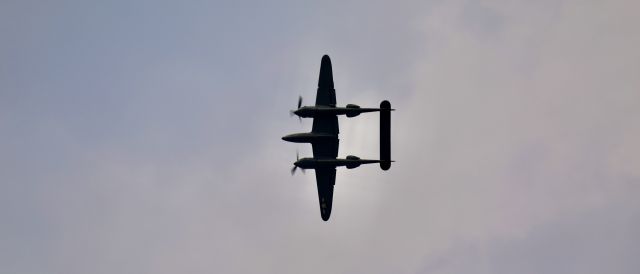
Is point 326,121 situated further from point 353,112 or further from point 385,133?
point 385,133

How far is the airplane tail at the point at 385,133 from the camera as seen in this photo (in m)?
109

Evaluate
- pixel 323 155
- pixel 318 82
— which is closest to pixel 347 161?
pixel 323 155

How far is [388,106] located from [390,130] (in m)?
3.10

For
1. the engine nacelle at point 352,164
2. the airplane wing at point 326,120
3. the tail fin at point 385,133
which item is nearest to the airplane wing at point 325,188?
the airplane wing at point 326,120

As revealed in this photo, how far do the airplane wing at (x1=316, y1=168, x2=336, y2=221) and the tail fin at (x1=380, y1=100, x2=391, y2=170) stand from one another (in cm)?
1066

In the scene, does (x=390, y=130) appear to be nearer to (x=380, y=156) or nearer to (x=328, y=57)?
(x=380, y=156)

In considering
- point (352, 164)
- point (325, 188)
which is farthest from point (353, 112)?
point (325, 188)

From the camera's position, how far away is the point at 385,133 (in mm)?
109562

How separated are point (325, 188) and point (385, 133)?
49.2ft

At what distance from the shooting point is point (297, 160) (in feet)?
383

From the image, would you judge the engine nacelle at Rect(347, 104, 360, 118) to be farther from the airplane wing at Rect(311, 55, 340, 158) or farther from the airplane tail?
the airplane tail

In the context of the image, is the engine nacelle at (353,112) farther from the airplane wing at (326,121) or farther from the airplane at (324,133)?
the airplane wing at (326,121)

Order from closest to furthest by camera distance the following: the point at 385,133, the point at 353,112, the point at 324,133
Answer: the point at 385,133 < the point at 353,112 < the point at 324,133

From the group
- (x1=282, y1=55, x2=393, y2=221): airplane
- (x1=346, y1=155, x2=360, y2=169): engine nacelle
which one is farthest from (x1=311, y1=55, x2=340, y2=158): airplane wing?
(x1=346, y1=155, x2=360, y2=169): engine nacelle
